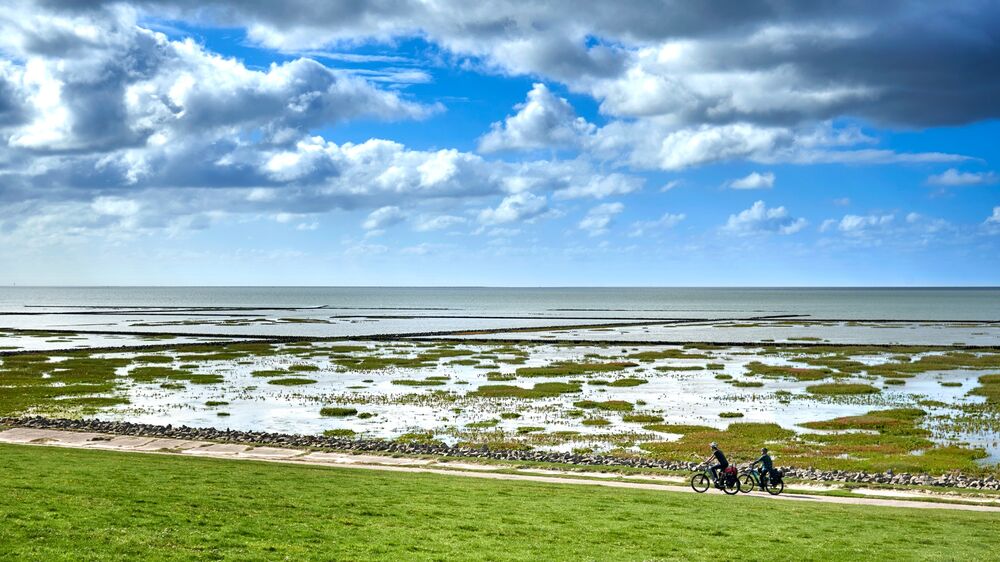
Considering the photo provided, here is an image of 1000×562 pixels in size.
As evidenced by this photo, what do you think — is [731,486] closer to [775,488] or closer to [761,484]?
[761,484]

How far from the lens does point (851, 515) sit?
26.8 m

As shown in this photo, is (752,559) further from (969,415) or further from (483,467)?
(969,415)

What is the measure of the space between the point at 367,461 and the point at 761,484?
18127 mm

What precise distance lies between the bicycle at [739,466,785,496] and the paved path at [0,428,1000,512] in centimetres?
57

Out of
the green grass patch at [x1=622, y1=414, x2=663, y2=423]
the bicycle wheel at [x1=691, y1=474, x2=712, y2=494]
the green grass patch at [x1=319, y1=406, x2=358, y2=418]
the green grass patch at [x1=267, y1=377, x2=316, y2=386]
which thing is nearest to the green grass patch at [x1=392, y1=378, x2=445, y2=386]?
the green grass patch at [x1=267, y1=377, x2=316, y2=386]

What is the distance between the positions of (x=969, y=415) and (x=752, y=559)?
4619 cm

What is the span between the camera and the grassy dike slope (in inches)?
749

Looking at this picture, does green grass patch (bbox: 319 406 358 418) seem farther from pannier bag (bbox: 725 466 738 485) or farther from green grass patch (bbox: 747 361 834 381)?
green grass patch (bbox: 747 361 834 381)

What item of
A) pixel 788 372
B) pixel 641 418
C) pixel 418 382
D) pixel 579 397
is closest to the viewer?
pixel 641 418

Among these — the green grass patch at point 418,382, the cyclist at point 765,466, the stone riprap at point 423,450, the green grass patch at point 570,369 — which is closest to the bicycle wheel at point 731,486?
the cyclist at point 765,466

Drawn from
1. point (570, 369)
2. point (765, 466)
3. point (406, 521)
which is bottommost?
point (570, 369)

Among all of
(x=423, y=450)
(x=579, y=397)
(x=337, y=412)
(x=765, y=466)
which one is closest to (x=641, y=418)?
(x=579, y=397)

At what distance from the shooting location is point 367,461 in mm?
39688

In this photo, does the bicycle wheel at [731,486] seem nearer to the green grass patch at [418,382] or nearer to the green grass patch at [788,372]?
the green grass patch at [418,382]
